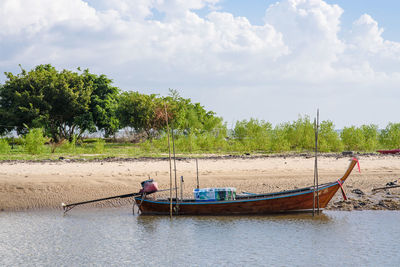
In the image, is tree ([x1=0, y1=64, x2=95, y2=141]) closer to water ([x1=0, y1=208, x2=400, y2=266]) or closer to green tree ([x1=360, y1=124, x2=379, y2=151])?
green tree ([x1=360, y1=124, x2=379, y2=151])

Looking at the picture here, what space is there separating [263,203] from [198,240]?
292cm

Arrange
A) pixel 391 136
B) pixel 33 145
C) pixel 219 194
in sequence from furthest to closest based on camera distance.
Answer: pixel 391 136 < pixel 33 145 < pixel 219 194

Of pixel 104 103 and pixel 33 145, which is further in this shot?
pixel 104 103

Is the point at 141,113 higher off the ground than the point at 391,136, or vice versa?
the point at 141,113

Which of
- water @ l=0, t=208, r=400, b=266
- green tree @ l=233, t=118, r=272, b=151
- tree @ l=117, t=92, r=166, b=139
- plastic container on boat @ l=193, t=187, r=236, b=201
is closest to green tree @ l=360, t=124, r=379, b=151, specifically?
green tree @ l=233, t=118, r=272, b=151

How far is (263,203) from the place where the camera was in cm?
1516

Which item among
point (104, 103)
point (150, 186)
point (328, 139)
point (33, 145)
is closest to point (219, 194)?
point (150, 186)

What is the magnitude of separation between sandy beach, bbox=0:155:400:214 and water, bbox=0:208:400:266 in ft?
3.88

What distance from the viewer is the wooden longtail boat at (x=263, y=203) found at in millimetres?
15125

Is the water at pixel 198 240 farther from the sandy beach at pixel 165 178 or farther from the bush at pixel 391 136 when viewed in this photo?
the bush at pixel 391 136

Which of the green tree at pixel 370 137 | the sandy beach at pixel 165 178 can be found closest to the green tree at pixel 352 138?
the green tree at pixel 370 137

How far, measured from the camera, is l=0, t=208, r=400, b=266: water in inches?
459

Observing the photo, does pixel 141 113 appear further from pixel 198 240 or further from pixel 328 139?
pixel 198 240

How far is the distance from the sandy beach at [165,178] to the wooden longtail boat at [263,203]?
1706 millimetres
